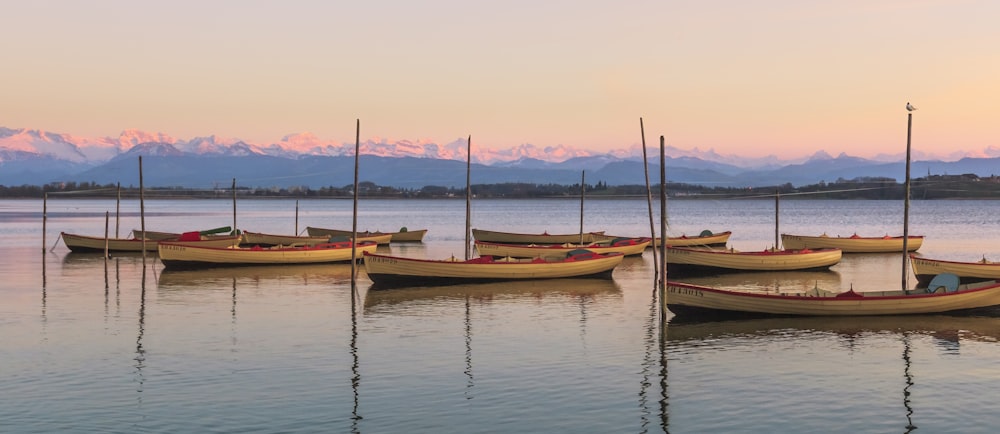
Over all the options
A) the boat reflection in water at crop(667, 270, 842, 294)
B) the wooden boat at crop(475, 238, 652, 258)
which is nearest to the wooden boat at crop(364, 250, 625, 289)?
the wooden boat at crop(475, 238, 652, 258)

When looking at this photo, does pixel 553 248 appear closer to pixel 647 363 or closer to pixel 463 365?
pixel 647 363

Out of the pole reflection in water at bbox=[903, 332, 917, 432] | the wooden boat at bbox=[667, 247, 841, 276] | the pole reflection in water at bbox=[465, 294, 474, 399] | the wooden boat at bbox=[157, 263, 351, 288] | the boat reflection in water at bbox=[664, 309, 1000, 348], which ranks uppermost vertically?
the wooden boat at bbox=[667, 247, 841, 276]

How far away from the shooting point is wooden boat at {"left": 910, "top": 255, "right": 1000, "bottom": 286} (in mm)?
47125

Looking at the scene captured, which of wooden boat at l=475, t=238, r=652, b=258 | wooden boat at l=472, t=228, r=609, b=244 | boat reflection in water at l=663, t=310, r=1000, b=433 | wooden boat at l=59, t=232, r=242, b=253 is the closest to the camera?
boat reflection in water at l=663, t=310, r=1000, b=433

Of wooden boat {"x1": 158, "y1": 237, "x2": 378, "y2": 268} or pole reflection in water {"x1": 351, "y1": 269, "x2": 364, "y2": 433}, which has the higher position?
wooden boat {"x1": 158, "y1": 237, "x2": 378, "y2": 268}

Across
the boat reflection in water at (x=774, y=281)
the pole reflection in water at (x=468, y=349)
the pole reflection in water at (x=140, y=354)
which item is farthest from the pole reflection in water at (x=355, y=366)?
the boat reflection in water at (x=774, y=281)

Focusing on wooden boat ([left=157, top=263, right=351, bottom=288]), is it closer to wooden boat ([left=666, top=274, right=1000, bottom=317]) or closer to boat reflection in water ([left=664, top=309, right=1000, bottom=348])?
wooden boat ([left=666, top=274, right=1000, bottom=317])

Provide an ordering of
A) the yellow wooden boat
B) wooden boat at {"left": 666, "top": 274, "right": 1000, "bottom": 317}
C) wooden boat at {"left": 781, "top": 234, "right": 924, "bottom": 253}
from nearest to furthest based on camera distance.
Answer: wooden boat at {"left": 666, "top": 274, "right": 1000, "bottom": 317}, wooden boat at {"left": 781, "top": 234, "right": 924, "bottom": 253}, the yellow wooden boat

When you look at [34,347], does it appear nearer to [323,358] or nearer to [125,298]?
[323,358]

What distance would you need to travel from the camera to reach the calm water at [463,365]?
69.7 ft

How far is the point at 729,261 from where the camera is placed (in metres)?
54.5

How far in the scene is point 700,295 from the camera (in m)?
34.9

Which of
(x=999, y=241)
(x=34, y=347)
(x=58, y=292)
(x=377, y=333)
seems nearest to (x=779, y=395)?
(x=377, y=333)

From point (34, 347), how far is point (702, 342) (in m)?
20.1
